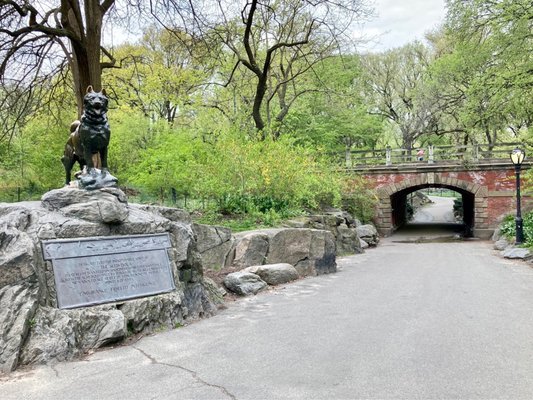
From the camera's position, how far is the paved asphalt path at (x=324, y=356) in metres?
3.60

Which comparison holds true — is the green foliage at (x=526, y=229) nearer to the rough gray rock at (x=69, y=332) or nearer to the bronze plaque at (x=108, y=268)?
the bronze plaque at (x=108, y=268)

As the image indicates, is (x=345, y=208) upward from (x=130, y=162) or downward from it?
downward

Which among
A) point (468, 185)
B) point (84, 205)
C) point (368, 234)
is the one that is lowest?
point (368, 234)

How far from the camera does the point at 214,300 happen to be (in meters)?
6.63

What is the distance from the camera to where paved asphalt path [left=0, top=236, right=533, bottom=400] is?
3.60 meters

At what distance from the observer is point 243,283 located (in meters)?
7.71

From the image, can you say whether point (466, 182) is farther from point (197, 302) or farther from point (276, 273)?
point (197, 302)

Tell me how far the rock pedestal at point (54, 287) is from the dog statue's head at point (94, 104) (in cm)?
98

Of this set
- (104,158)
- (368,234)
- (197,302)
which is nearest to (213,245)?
(197,302)

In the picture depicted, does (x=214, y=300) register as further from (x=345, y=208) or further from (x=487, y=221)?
(x=487, y=221)

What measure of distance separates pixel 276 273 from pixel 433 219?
107 feet

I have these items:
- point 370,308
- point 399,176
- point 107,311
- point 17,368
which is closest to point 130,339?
point 107,311

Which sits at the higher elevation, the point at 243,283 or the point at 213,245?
the point at 213,245

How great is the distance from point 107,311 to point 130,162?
14316 mm
